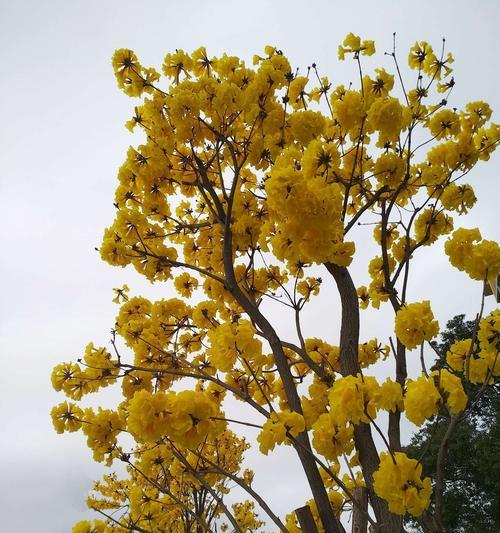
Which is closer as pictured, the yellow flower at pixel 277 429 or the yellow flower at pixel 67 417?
the yellow flower at pixel 277 429

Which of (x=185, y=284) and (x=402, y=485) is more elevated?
(x=185, y=284)

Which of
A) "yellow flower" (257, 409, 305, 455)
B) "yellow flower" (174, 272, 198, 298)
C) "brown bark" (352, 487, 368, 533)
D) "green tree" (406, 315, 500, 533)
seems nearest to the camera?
"yellow flower" (257, 409, 305, 455)

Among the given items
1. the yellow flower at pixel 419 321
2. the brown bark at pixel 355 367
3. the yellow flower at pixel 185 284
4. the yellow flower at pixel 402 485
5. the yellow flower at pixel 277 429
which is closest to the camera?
the yellow flower at pixel 402 485

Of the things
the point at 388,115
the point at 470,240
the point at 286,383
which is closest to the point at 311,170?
the point at 388,115

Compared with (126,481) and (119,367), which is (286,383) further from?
(126,481)

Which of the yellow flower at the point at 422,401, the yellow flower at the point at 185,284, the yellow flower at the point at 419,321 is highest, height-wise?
the yellow flower at the point at 185,284

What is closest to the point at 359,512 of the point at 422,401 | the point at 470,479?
the point at 422,401

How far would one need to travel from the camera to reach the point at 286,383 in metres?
2.82

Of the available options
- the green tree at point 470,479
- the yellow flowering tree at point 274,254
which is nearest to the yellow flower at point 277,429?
the yellow flowering tree at point 274,254

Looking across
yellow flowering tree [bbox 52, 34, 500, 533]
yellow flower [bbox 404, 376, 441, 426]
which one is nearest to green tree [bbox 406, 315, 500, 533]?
yellow flowering tree [bbox 52, 34, 500, 533]

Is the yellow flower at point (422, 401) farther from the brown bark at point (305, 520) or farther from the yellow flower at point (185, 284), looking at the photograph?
the yellow flower at point (185, 284)

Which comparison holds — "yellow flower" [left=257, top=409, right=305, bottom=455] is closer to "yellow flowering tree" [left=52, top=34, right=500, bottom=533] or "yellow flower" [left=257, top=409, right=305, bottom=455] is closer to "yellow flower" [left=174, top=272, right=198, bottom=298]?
"yellow flowering tree" [left=52, top=34, right=500, bottom=533]

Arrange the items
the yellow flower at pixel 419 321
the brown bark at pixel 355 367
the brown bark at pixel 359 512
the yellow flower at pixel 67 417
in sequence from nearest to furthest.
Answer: the yellow flower at pixel 419 321
the brown bark at pixel 359 512
the brown bark at pixel 355 367
the yellow flower at pixel 67 417

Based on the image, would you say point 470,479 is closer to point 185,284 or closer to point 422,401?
point 185,284
